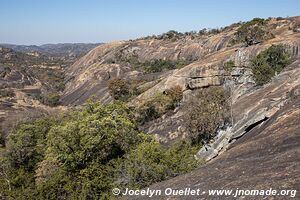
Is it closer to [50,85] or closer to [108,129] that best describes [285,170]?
[108,129]

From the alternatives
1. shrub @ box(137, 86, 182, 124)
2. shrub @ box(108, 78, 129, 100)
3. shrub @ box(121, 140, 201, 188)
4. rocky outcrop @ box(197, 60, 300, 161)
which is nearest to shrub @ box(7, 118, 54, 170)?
shrub @ box(121, 140, 201, 188)

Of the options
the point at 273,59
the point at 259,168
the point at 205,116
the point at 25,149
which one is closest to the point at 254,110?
the point at 205,116

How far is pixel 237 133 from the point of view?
2519cm

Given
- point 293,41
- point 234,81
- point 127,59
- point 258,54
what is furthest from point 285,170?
point 127,59

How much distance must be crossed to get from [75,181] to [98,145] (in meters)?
4.74

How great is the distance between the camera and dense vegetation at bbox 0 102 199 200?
21055mm

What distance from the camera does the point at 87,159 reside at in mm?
28047

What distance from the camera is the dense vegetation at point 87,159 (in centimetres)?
2105

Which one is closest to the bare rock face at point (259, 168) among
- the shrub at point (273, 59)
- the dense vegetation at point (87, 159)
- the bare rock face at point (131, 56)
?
the dense vegetation at point (87, 159)

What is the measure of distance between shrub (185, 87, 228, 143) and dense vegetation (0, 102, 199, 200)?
1.71m

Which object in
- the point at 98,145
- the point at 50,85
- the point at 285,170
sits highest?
the point at 285,170

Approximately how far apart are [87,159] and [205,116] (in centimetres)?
1487
